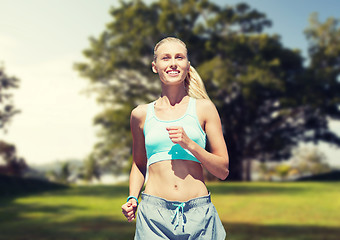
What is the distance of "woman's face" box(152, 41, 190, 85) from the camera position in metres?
3.07

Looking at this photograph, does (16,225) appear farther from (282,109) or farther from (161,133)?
(282,109)

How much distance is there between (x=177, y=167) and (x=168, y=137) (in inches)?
8.1

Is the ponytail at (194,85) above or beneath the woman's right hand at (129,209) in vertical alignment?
above

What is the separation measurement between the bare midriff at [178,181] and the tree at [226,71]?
88.5ft

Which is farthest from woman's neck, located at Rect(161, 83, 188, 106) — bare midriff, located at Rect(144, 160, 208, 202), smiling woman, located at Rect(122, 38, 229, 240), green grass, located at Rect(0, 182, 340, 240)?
green grass, located at Rect(0, 182, 340, 240)

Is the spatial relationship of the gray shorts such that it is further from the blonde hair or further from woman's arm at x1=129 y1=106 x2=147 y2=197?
the blonde hair

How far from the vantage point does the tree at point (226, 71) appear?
3109 centimetres

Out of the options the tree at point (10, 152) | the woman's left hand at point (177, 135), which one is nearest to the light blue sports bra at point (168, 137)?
the woman's left hand at point (177, 135)

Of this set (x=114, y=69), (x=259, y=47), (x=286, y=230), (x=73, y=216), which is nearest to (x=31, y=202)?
(x=73, y=216)

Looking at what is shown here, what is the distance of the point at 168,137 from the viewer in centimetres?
294

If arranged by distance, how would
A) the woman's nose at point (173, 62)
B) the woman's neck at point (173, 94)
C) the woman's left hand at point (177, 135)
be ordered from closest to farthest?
Result: 1. the woman's left hand at point (177, 135)
2. the woman's nose at point (173, 62)
3. the woman's neck at point (173, 94)

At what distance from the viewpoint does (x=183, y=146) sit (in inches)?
107

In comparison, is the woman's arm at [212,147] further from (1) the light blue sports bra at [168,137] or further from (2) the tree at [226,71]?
(2) the tree at [226,71]

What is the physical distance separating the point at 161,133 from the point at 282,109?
105 ft
